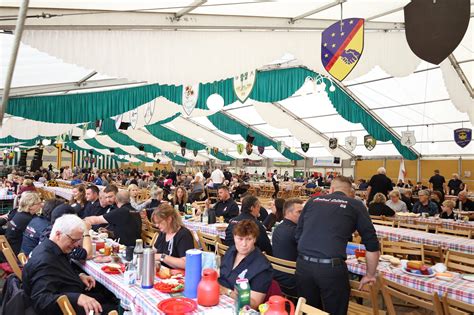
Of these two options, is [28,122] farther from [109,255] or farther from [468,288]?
[468,288]

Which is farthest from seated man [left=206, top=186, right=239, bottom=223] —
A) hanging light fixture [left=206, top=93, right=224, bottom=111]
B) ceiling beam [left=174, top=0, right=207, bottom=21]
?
ceiling beam [left=174, top=0, right=207, bottom=21]

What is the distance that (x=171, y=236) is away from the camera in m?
3.44

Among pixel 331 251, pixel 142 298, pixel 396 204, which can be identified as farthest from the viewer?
pixel 396 204

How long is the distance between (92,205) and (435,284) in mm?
4482

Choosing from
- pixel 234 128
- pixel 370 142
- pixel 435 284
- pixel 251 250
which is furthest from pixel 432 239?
pixel 234 128

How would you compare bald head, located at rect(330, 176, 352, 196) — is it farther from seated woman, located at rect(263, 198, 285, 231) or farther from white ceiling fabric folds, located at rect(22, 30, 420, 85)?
white ceiling fabric folds, located at rect(22, 30, 420, 85)

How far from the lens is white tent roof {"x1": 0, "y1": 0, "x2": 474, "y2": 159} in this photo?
4539 mm

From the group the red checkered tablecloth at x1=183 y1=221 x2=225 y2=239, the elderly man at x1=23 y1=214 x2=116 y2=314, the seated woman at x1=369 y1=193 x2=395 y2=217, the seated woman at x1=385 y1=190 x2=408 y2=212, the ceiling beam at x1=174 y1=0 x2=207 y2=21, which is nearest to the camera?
the elderly man at x1=23 y1=214 x2=116 y2=314

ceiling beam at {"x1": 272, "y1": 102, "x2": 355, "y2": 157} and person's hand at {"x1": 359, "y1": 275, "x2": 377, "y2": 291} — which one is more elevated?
ceiling beam at {"x1": 272, "y1": 102, "x2": 355, "y2": 157}

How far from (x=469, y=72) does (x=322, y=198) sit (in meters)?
7.02

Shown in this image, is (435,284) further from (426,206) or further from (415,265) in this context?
(426,206)

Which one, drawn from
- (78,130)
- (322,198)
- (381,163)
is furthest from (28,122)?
(381,163)

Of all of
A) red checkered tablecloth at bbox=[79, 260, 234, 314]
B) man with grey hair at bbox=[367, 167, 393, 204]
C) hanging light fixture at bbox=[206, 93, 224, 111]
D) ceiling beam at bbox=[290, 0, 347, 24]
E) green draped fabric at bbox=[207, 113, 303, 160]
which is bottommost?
red checkered tablecloth at bbox=[79, 260, 234, 314]

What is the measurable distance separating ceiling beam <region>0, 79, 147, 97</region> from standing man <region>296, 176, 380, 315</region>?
18.4 ft
